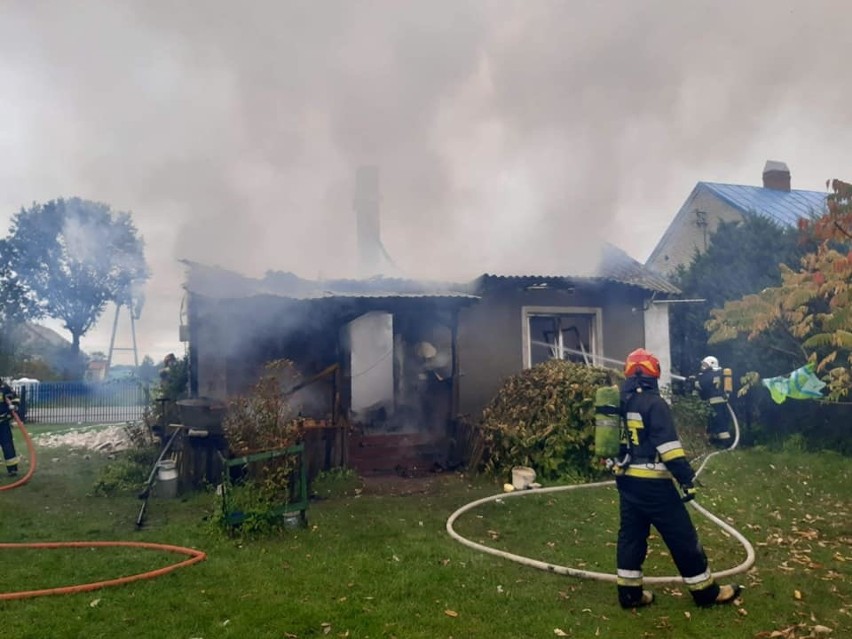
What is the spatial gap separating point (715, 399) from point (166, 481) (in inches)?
350

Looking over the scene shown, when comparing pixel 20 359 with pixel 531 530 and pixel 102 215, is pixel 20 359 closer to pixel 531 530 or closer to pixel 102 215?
pixel 102 215

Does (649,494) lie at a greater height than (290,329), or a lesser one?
lesser

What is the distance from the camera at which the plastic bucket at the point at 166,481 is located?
7.50 m

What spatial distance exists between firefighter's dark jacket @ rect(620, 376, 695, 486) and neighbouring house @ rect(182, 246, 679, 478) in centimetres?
496

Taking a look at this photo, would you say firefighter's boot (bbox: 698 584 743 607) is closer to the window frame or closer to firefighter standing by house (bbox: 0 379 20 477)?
the window frame

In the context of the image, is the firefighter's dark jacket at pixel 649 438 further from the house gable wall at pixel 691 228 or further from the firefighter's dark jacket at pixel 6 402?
the house gable wall at pixel 691 228

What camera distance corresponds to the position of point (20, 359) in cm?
2356

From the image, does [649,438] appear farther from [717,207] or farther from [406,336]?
[717,207]

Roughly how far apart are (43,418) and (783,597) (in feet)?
71.7

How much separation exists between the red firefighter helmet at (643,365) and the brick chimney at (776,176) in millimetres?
20875

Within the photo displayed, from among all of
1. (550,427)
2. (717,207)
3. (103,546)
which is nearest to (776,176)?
(717,207)

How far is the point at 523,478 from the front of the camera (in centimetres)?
768

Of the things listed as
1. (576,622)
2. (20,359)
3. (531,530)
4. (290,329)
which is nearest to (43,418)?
(20,359)

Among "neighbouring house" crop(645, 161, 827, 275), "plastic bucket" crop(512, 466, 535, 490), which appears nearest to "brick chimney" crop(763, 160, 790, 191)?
"neighbouring house" crop(645, 161, 827, 275)
